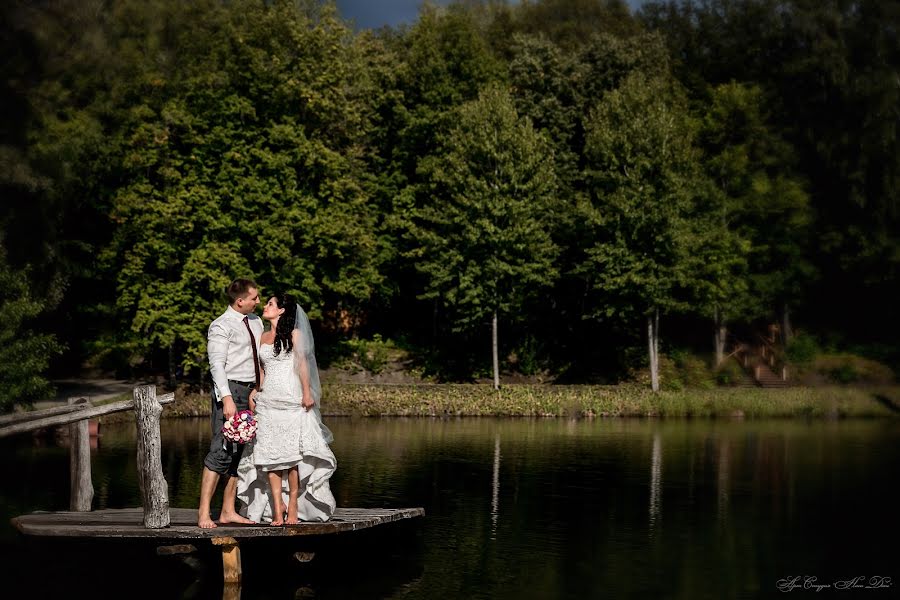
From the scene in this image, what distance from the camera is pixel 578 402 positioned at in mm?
39062

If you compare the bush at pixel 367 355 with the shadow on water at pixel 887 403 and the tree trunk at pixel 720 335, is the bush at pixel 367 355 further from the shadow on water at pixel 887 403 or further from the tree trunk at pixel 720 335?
the shadow on water at pixel 887 403

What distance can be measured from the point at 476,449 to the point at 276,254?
1778cm

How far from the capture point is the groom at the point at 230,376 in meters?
12.5

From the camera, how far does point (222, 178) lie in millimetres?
42375

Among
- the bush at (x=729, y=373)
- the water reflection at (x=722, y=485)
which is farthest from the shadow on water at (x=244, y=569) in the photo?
the bush at (x=729, y=373)

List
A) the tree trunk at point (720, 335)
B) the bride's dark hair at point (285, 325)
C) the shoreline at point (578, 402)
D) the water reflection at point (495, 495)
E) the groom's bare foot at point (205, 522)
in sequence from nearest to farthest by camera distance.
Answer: the groom's bare foot at point (205, 522), the bride's dark hair at point (285, 325), the water reflection at point (495, 495), the shoreline at point (578, 402), the tree trunk at point (720, 335)

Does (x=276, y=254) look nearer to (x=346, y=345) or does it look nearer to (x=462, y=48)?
(x=346, y=345)

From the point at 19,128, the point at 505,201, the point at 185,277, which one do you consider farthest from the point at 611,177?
the point at 19,128

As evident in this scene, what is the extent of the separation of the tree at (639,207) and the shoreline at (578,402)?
4.13 metres

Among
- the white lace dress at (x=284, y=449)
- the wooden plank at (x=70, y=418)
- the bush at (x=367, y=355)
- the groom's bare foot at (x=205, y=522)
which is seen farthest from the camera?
the bush at (x=367, y=355)

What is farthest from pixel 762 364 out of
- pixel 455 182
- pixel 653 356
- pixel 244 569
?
pixel 244 569

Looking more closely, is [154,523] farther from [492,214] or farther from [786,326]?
[786,326]

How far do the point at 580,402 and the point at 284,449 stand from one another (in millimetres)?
27177

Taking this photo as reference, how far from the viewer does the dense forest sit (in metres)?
40.1
